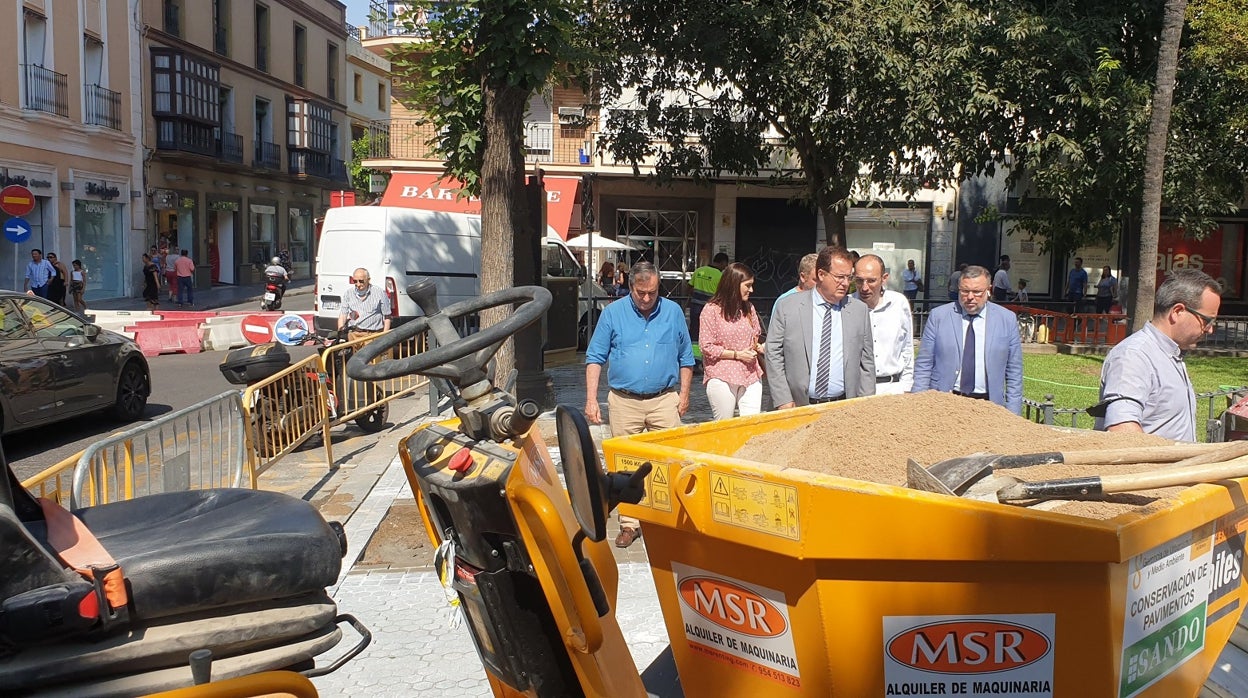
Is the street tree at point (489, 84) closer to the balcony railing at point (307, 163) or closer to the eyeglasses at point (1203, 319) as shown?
the eyeglasses at point (1203, 319)

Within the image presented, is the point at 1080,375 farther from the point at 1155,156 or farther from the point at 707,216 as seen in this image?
the point at 707,216

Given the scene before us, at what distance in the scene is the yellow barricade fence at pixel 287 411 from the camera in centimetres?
745

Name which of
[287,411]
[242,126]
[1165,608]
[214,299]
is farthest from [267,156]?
[1165,608]

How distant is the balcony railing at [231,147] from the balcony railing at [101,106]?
619cm

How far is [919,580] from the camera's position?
2711mm

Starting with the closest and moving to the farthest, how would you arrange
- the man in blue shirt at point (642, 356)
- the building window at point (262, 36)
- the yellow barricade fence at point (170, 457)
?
the yellow barricade fence at point (170, 457) < the man in blue shirt at point (642, 356) < the building window at point (262, 36)

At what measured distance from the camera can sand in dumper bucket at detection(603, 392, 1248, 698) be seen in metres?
2.63

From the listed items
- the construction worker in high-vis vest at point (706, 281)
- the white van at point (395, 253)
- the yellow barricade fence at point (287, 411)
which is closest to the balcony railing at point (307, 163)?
the white van at point (395, 253)

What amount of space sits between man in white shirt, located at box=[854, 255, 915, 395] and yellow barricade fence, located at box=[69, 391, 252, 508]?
4.10m

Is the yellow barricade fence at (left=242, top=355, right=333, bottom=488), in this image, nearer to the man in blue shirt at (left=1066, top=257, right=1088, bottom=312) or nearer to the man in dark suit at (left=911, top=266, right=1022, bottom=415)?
the man in dark suit at (left=911, top=266, right=1022, bottom=415)

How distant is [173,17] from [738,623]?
39.2 meters

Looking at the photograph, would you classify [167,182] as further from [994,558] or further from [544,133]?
[994,558]

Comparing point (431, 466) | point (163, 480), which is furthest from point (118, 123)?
point (431, 466)

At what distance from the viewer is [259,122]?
43.2 metres
